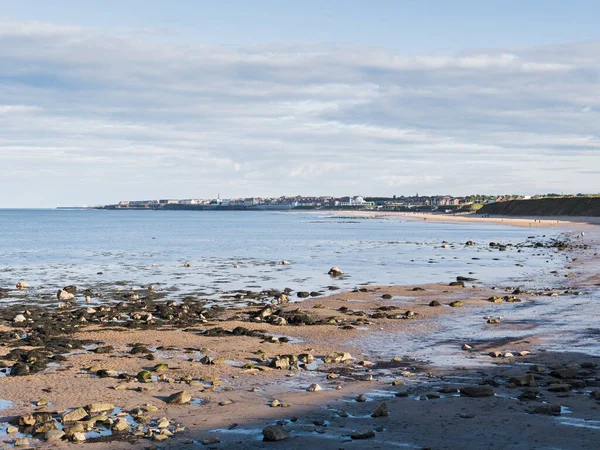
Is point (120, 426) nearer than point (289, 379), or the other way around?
point (120, 426)

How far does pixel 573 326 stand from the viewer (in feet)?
68.6

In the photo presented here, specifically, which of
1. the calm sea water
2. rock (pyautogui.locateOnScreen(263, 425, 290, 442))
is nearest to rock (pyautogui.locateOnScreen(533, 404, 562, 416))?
rock (pyautogui.locateOnScreen(263, 425, 290, 442))

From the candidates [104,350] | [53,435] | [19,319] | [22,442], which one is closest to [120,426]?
[53,435]

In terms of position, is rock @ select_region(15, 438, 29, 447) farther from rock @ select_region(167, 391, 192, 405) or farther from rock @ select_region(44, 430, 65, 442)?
rock @ select_region(167, 391, 192, 405)

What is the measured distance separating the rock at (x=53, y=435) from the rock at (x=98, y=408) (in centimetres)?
114

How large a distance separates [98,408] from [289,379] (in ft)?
14.1

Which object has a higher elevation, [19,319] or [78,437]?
[78,437]

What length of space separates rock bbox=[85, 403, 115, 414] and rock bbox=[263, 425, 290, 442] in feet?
11.1

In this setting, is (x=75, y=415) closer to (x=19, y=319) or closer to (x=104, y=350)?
(x=104, y=350)

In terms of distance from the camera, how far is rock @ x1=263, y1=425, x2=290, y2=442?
10.7 metres

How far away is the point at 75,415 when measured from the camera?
1188 centimetres

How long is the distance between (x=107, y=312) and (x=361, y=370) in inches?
506

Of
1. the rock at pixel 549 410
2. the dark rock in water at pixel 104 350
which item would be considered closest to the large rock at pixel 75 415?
the dark rock in water at pixel 104 350

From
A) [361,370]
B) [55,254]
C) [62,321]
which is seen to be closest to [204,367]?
[361,370]
